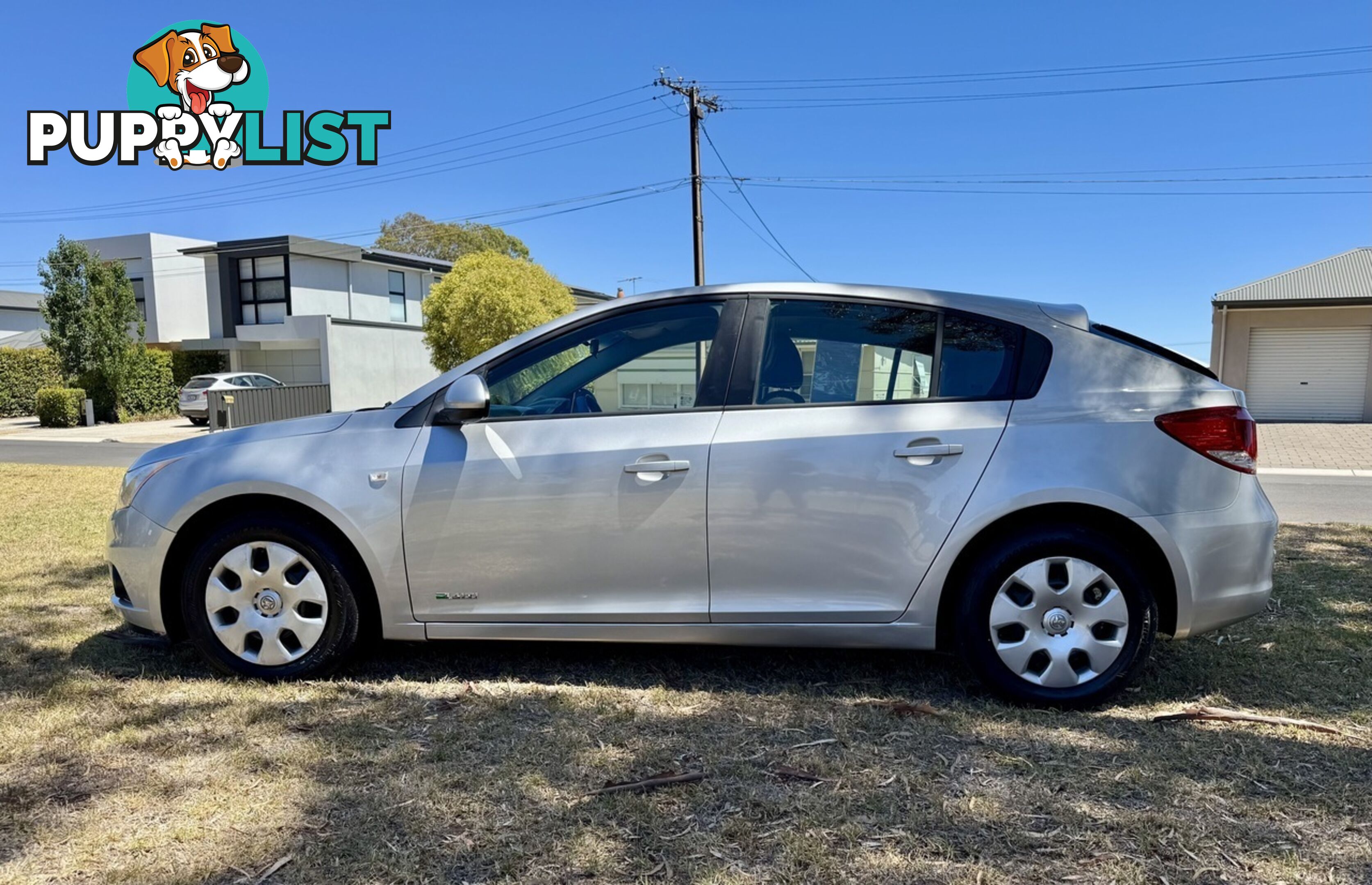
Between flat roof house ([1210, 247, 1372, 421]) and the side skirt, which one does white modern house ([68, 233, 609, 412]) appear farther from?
the side skirt

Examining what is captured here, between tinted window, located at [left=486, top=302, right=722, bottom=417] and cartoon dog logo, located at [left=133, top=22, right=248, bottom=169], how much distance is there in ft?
48.4

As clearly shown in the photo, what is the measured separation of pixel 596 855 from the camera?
7.95 ft

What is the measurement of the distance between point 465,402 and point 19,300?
55.7 meters

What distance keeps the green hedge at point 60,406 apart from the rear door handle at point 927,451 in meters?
29.8

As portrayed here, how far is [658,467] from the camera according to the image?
3471mm

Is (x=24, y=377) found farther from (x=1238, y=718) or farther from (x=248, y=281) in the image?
(x=1238, y=718)

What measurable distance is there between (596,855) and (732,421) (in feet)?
5.48

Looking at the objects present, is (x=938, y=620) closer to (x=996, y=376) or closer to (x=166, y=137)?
(x=996, y=376)

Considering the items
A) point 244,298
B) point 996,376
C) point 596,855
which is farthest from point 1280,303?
point 244,298

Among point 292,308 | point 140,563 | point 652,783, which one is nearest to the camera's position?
point 652,783

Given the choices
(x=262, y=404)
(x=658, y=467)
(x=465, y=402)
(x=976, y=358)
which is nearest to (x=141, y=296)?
(x=262, y=404)

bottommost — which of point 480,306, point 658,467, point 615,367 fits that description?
point 658,467

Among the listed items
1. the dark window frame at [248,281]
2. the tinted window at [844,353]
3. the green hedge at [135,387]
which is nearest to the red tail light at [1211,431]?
the tinted window at [844,353]

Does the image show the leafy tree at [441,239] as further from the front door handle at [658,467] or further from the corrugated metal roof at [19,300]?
the front door handle at [658,467]
